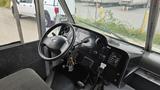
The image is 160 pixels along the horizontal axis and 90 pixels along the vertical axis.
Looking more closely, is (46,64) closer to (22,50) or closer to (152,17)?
(22,50)

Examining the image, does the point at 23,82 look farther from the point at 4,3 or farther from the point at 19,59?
the point at 4,3

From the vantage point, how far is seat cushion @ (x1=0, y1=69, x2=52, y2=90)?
1224mm

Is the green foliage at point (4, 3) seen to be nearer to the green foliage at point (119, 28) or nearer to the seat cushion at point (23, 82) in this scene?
the seat cushion at point (23, 82)

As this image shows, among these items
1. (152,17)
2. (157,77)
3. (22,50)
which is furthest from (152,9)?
(22,50)

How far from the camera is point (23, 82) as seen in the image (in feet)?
4.20

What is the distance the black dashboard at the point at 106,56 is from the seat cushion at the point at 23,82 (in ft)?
1.59

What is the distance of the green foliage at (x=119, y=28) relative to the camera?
5.53 feet

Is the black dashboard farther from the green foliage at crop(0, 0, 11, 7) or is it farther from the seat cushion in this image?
the green foliage at crop(0, 0, 11, 7)

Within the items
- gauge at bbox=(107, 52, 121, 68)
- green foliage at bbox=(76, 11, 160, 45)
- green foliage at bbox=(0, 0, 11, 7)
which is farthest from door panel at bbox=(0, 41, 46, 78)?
gauge at bbox=(107, 52, 121, 68)

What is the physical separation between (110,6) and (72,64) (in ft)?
2.55

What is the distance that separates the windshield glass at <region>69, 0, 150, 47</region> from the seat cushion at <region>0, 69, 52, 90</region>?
1.03 meters

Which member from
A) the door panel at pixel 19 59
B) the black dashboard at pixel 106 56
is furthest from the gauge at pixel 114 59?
the door panel at pixel 19 59

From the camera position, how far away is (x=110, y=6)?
1766mm

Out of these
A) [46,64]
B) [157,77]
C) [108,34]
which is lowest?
[46,64]
